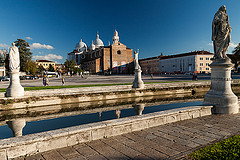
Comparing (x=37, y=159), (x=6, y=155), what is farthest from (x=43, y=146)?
(x=6, y=155)

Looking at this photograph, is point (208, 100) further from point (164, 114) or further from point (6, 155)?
point (6, 155)

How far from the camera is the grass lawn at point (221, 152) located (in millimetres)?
2657

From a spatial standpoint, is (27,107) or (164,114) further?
(27,107)

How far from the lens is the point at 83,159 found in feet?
9.54

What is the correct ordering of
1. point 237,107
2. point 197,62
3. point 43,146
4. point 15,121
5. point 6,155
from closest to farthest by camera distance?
point 6,155
point 43,146
point 237,107
point 15,121
point 197,62

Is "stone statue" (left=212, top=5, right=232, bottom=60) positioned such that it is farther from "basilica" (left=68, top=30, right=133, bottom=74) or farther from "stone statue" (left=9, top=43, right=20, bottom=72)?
"basilica" (left=68, top=30, right=133, bottom=74)

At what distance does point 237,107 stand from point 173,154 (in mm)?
4527

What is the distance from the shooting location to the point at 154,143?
3541 millimetres

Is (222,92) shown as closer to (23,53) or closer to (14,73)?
(14,73)

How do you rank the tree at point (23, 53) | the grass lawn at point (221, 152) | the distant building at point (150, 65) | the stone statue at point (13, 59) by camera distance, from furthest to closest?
1. the distant building at point (150, 65)
2. the tree at point (23, 53)
3. the stone statue at point (13, 59)
4. the grass lawn at point (221, 152)

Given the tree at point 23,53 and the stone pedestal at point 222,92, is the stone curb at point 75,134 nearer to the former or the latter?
the stone pedestal at point 222,92

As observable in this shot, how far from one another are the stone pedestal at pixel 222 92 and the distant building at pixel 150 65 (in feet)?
284

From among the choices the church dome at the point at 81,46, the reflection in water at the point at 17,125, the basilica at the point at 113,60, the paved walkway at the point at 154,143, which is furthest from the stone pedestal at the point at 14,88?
the church dome at the point at 81,46

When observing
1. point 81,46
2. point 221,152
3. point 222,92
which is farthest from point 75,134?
point 81,46
